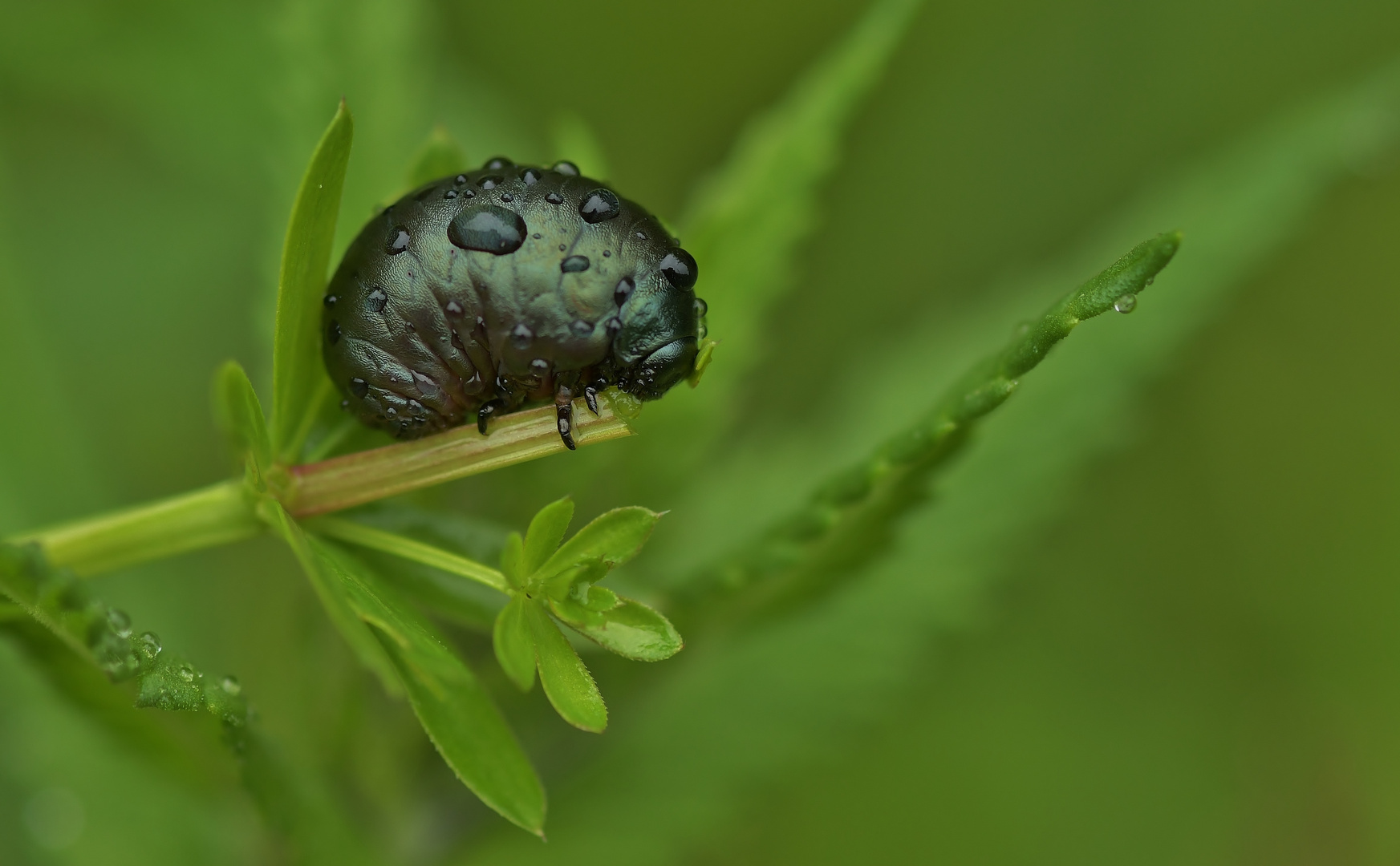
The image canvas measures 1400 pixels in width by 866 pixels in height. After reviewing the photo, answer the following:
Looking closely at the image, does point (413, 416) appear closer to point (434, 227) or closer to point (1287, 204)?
point (434, 227)

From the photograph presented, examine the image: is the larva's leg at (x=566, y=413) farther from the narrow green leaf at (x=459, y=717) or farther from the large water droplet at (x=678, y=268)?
the narrow green leaf at (x=459, y=717)

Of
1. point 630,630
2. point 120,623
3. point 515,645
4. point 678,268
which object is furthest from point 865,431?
point 120,623

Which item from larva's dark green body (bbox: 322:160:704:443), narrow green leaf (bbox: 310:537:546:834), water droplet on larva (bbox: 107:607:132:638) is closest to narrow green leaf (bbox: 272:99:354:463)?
larva's dark green body (bbox: 322:160:704:443)

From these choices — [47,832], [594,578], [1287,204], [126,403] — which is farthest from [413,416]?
[126,403]

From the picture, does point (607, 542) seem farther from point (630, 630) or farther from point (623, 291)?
point (623, 291)

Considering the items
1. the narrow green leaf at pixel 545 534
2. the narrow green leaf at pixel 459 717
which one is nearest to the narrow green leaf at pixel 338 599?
the narrow green leaf at pixel 459 717

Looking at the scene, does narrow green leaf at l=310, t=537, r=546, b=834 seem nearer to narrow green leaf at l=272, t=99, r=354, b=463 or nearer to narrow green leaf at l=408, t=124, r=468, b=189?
narrow green leaf at l=272, t=99, r=354, b=463
